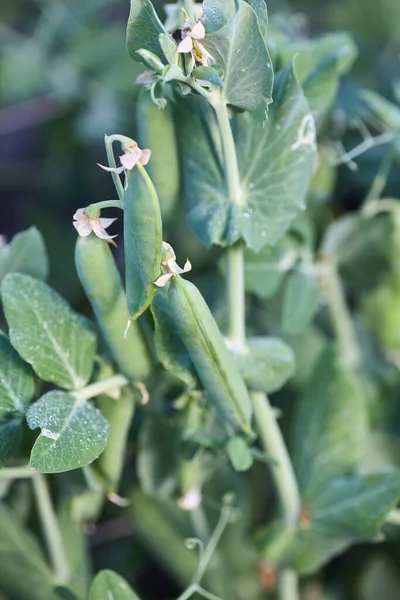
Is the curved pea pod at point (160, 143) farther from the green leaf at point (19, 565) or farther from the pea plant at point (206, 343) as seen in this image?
the green leaf at point (19, 565)

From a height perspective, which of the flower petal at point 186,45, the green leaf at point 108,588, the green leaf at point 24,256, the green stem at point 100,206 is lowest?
the green leaf at point 108,588

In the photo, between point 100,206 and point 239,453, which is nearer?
point 100,206

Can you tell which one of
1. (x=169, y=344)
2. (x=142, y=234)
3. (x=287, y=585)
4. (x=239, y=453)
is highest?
(x=142, y=234)

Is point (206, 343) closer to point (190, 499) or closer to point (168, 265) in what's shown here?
point (168, 265)

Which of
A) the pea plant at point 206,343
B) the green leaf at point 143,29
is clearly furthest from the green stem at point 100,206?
the green leaf at point 143,29

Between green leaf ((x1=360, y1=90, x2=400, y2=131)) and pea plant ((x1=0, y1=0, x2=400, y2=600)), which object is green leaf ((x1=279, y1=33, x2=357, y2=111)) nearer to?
pea plant ((x1=0, y1=0, x2=400, y2=600))

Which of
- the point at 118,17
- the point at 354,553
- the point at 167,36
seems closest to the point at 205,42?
the point at 167,36

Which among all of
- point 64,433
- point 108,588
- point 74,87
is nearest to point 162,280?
point 64,433

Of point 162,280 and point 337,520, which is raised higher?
point 162,280
